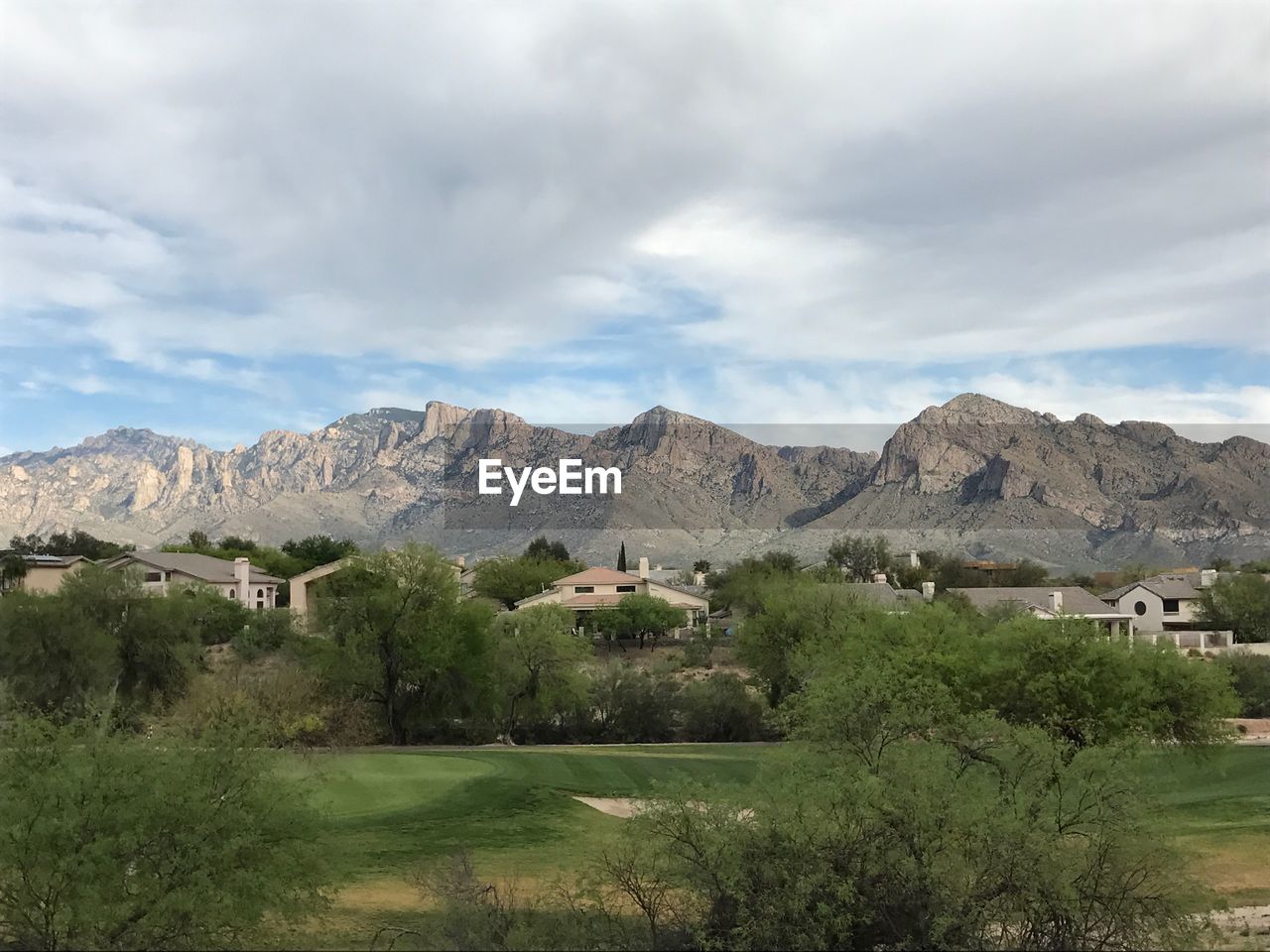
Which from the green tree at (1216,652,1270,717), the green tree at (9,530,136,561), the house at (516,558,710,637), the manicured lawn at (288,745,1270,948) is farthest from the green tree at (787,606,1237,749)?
the green tree at (9,530,136,561)

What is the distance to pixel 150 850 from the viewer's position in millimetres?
13648

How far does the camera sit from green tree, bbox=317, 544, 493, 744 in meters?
45.8

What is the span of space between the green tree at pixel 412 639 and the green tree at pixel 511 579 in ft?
148

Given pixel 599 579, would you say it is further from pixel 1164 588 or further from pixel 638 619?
pixel 1164 588

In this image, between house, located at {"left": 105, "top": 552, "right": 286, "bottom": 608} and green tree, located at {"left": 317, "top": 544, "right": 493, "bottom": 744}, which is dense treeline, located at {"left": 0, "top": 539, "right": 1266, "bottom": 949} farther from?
house, located at {"left": 105, "top": 552, "right": 286, "bottom": 608}

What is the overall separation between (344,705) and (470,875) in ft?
98.1

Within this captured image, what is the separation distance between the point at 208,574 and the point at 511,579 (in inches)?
960

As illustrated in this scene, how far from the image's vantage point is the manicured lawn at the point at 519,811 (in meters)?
18.8

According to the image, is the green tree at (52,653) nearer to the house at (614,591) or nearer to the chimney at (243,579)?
the chimney at (243,579)

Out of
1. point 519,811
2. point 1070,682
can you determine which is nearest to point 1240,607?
point 1070,682

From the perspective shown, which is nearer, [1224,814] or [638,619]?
[1224,814]

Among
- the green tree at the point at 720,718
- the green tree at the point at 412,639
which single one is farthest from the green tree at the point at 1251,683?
the green tree at the point at 412,639

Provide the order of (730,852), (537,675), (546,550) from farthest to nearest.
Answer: (546,550), (537,675), (730,852)

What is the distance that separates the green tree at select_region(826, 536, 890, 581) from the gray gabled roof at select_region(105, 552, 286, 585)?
52767 millimetres
